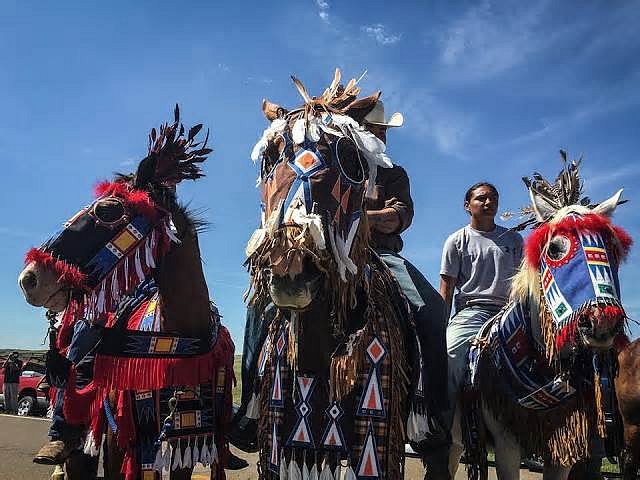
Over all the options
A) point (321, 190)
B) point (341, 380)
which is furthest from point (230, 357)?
point (321, 190)

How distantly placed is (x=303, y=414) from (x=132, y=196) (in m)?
1.93

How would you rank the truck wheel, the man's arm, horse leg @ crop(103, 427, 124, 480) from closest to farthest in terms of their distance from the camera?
horse leg @ crop(103, 427, 124, 480) → the man's arm → the truck wheel

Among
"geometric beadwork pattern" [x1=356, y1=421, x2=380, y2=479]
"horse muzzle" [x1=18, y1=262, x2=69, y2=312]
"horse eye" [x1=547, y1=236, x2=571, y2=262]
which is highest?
"horse eye" [x1=547, y1=236, x2=571, y2=262]

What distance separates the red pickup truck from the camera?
717 inches

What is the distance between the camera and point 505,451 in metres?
4.02

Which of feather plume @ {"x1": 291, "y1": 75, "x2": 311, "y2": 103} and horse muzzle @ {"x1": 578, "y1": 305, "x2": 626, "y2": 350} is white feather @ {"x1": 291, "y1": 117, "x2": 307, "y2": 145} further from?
horse muzzle @ {"x1": 578, "y1": 305, "x2": 626, "y2": 350}

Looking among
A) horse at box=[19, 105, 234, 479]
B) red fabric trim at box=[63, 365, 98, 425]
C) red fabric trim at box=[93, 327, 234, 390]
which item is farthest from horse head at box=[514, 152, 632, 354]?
red fabric trim at box=[63, 365, 98, 425]

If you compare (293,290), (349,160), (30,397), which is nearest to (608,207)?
(349,160)

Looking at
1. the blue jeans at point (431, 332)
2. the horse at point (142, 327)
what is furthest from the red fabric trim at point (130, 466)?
the blue jeans at point (431, 332)

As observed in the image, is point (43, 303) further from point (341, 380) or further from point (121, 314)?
point (341, 380)

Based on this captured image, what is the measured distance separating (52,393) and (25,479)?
13.4 feet

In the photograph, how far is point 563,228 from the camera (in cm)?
367

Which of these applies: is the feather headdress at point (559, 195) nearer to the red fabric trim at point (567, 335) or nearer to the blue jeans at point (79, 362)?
the red fabric trim at point (567, 335)

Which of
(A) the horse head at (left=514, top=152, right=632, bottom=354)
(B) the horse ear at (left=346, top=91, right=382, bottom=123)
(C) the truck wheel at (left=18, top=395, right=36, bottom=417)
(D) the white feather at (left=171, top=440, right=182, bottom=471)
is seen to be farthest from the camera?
(C) the truck wheel at (left=18, top=395, right=36, bottom=417)
